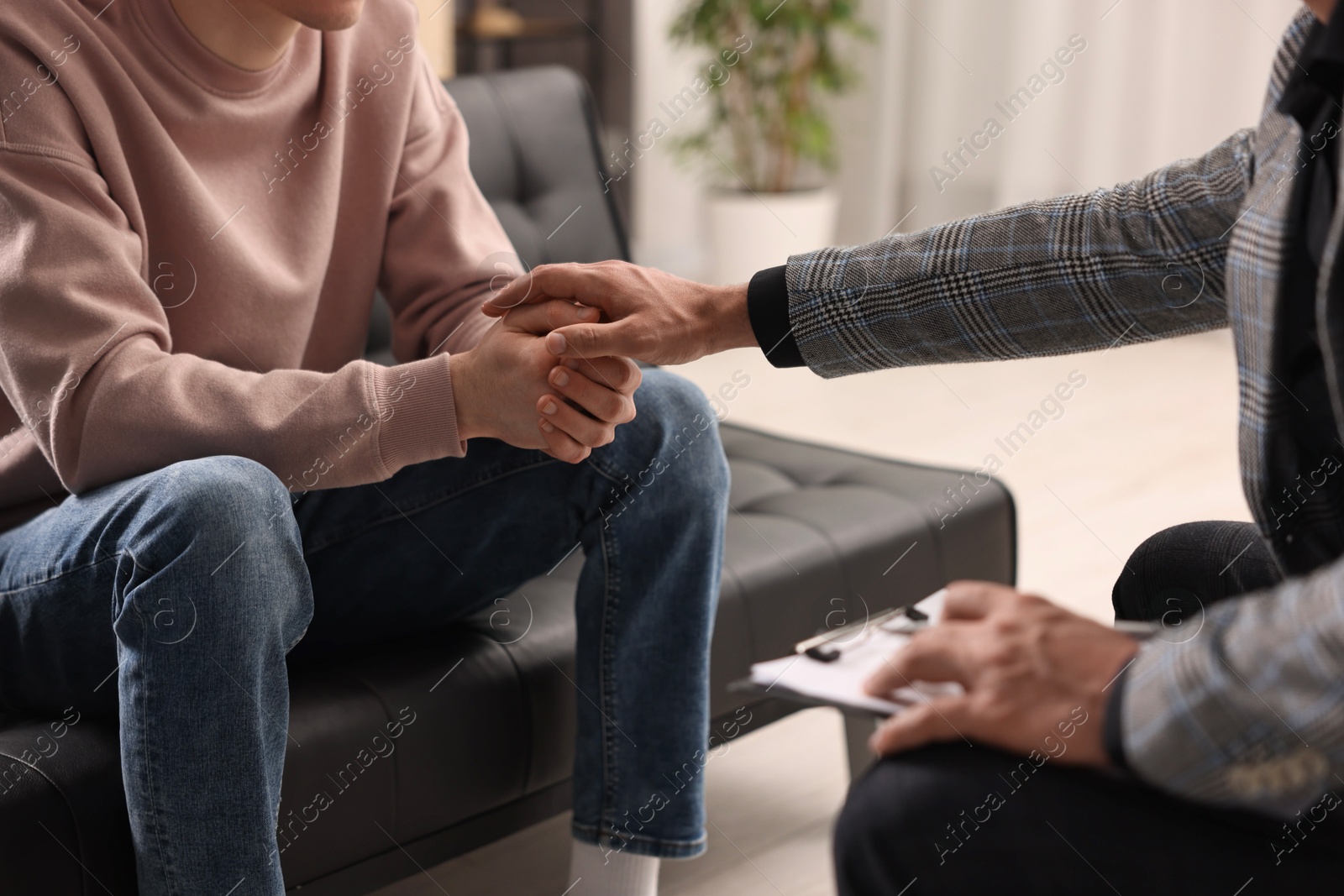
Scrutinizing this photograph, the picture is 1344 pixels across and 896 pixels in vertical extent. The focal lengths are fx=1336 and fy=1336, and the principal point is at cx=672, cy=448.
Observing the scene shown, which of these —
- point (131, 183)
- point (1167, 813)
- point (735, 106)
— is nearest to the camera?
point (1167, 813)

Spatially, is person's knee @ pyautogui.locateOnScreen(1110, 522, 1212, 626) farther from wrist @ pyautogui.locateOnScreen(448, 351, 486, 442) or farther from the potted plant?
the potted plant

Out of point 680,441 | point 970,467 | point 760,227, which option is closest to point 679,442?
point 680,441

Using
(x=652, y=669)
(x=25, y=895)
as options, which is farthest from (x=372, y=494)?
(x=25, y=895)

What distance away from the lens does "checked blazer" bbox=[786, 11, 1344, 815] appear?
0.61m

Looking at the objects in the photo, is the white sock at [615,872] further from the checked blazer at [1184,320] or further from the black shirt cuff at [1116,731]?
the black shirt cuff at [1116,731]

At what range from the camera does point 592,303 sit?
1127mm

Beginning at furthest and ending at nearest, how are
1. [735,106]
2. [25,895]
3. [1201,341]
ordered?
1. [735,106]
2. [1201,341]
3. [25,895]

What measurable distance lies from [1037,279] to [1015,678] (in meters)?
0.39

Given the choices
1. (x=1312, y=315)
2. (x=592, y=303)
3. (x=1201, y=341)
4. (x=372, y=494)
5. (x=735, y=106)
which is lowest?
(x=1201, y=341)

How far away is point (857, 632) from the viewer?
2.59ft

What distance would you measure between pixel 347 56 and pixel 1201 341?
294 centimetres

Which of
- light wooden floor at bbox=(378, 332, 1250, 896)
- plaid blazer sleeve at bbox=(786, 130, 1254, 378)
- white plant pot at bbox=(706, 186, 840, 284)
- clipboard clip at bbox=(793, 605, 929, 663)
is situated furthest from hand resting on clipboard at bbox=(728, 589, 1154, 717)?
white plant pot at bbox=(706, 186, 840, 284)

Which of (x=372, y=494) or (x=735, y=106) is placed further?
(x=735, y=106)

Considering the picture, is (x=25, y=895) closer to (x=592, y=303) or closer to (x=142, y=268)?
(x=142, y=268)
